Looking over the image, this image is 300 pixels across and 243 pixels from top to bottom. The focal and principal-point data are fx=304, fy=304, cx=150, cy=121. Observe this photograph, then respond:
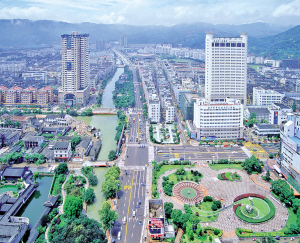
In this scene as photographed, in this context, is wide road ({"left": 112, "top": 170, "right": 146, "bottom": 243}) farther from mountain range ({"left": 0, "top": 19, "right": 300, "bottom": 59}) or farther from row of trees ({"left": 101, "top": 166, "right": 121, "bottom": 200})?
mountain range ({"left": 0, "top": 19, "right": 300, "bottom": 59})

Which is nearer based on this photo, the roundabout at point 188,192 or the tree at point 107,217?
the tree at point 107,217

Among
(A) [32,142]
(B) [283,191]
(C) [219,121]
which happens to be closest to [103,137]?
→ (A) [32,142]

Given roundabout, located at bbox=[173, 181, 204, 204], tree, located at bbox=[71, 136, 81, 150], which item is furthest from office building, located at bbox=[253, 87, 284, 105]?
tree, located at bbox=[71, 136, 81, 150]

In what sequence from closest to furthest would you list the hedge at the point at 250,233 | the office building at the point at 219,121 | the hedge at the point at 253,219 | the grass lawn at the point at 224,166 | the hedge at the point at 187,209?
the hedge at the point at 250,233 < the hedge at the point at 253,219 < the hedge at the point at 187,209 < the grass lawn at the point at 224,166 < the office building at the point at 219,121

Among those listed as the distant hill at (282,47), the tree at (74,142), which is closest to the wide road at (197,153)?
the tree at (74,142)

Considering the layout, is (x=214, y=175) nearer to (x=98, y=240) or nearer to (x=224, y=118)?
(x=224, y=118)

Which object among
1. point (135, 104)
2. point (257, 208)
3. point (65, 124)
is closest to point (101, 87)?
point (135, 104)

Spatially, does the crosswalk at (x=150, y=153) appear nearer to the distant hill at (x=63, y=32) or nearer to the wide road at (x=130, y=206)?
the wide road at (x=130, y=206)
